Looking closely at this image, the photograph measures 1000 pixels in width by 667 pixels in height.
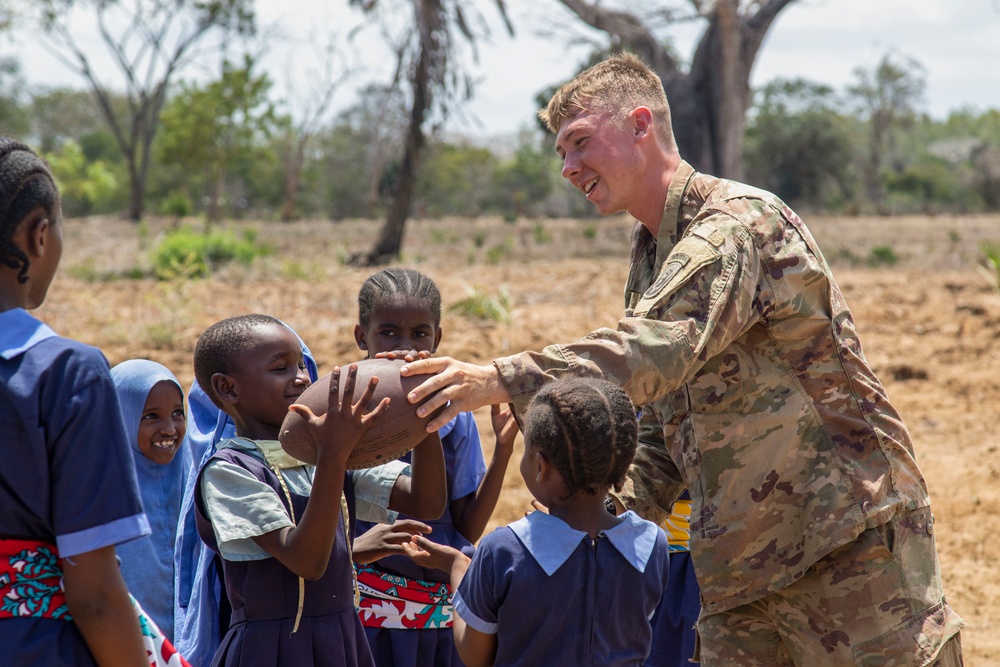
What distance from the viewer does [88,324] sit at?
1077 cm

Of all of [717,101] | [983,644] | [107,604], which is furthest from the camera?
[717,101]

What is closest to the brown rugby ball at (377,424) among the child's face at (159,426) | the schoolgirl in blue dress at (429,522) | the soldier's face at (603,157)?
the schoolgirl in blue dress at (429,522)

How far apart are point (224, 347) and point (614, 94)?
1.38 metres

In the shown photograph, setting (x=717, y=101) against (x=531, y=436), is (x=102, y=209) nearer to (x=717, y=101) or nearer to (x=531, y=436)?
(x=717, y=101)

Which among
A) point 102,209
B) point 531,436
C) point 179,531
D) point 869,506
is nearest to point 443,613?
point 179,531

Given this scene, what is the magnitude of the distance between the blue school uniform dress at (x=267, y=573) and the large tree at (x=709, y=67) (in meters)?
14.2

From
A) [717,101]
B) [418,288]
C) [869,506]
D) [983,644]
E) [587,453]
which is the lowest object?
[983,644]

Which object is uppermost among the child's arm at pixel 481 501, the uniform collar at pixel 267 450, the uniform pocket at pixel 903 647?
the uniform collar at pixel 267 450

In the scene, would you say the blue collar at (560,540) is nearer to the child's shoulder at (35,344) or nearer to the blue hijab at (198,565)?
the blue hijab at (198,565)

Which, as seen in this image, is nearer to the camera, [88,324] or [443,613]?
[443,613]

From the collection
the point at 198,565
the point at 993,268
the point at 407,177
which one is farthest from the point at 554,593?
the point at 407,177

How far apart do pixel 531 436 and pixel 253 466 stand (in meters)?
0.75

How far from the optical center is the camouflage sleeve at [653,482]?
10.7 feet

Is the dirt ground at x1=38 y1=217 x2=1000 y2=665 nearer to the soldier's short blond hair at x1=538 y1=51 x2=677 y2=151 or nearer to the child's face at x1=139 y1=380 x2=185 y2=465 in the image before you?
the child's face at x1=139 y1=380 x2=185 y2=465
